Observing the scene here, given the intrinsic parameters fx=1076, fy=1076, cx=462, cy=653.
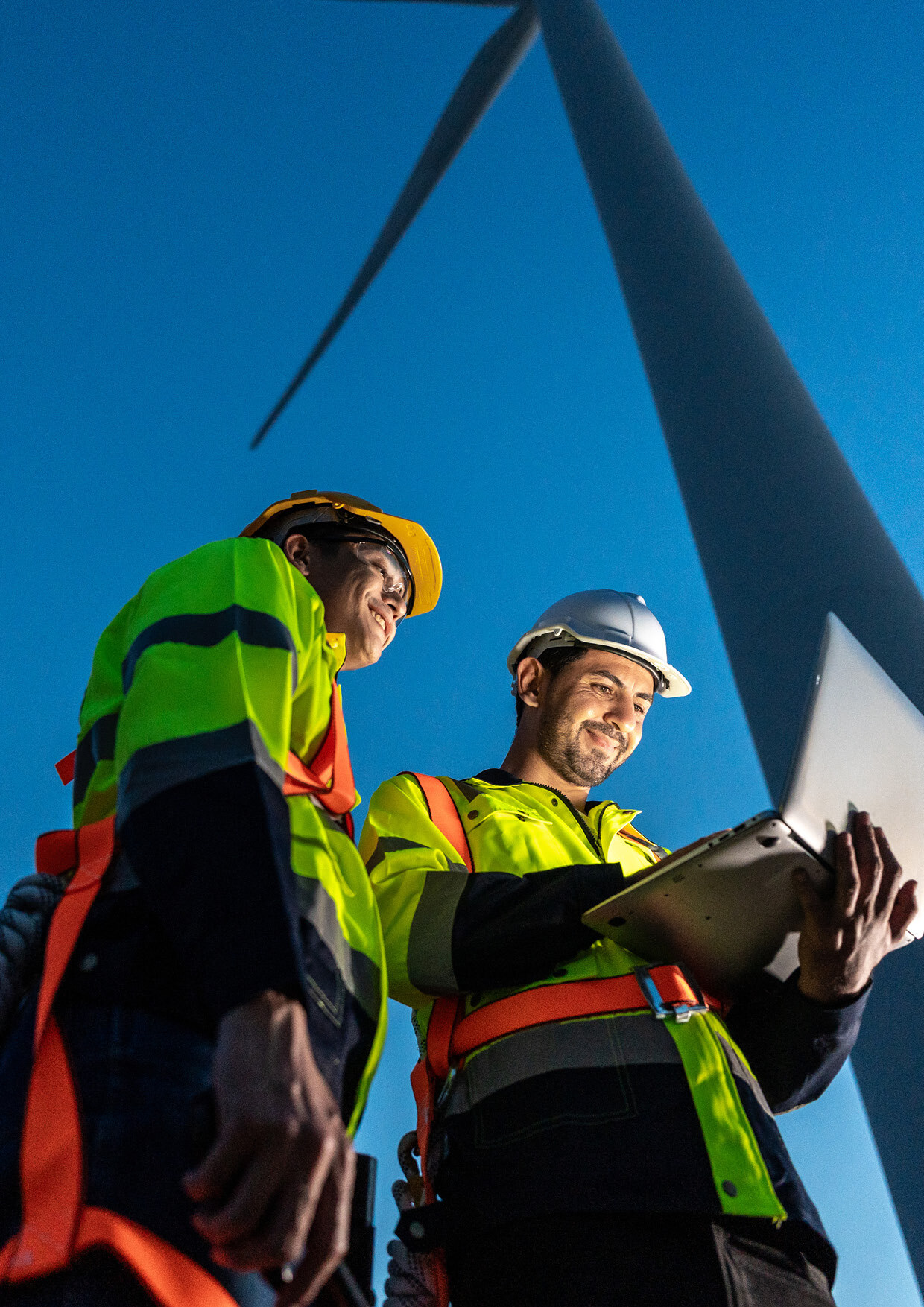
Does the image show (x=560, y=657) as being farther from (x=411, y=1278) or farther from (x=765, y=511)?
(x=411, y=1278)

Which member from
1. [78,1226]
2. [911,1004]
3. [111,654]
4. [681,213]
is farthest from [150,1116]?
[681,213]

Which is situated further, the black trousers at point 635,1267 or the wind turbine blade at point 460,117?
the wind turbine blade at point 460,117

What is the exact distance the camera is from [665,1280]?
253 centimetres

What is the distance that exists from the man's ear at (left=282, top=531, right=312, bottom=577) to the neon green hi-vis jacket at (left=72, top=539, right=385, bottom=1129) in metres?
1.10

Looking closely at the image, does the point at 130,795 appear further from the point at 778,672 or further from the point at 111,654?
the point at 778,672

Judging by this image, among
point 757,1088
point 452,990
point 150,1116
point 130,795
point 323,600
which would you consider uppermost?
point 323,600

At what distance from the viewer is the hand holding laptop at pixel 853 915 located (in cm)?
301

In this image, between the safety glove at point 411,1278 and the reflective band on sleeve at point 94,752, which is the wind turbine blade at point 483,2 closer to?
the reflective band on sleeve at point 94,752

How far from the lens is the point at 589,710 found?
5.16 m

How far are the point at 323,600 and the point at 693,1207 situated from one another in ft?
6.85

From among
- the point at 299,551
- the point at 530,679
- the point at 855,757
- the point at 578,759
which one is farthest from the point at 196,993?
the point at 530,679

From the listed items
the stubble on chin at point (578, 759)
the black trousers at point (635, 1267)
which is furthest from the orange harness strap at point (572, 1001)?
the stubble on chin at point (578, 759)

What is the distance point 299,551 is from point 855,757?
6.30 ft

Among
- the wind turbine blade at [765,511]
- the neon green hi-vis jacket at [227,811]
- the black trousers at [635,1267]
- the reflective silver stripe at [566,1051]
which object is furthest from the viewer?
the wind turbine blade at [765,511]
